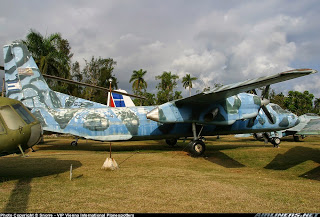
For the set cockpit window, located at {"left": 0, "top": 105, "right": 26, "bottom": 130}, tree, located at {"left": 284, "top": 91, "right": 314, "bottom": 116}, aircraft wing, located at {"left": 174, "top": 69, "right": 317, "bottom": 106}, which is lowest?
cockpit window, located at {"left": 0, "top": 105, "right": 26, "bottom": 130}

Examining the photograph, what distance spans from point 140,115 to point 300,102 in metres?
46.1

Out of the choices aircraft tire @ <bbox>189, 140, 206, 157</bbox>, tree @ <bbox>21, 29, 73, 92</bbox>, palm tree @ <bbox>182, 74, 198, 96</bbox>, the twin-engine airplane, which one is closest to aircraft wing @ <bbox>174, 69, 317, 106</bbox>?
the twin-engine airplane

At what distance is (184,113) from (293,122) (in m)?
9.90

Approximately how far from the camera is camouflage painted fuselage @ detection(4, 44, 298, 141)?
14.6m

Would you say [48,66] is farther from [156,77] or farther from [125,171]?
[125,171]

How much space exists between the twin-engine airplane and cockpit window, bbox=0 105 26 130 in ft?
24.0

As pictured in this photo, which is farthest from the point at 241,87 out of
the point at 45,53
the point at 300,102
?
the point at 300,102

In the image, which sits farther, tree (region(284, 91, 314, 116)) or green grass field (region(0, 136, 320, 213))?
tree (region(284, 91, 314, 116))

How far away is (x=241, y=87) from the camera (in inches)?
424

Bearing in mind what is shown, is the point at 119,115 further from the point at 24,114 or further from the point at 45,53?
the point at 45,53

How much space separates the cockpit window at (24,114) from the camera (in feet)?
25.4

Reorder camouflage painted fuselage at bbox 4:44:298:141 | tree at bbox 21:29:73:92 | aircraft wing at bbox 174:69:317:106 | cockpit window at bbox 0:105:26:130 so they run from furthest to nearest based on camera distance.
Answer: tree at bbox 21:29:73:92, camouflage painted fuselage at bbox 4:44:298:141, aircraft wing at bbox 174:69:317:106, cockpit window at bbox 0:105:26:130

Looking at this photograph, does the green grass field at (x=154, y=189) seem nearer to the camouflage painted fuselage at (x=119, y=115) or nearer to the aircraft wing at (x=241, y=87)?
the aircraft wing at (x=241, y=87)

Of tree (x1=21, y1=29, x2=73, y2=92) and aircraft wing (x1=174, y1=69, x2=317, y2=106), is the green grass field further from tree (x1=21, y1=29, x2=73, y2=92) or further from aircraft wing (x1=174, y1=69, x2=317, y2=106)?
tree (x1=21, y1=29, x2=73, y2=92)
